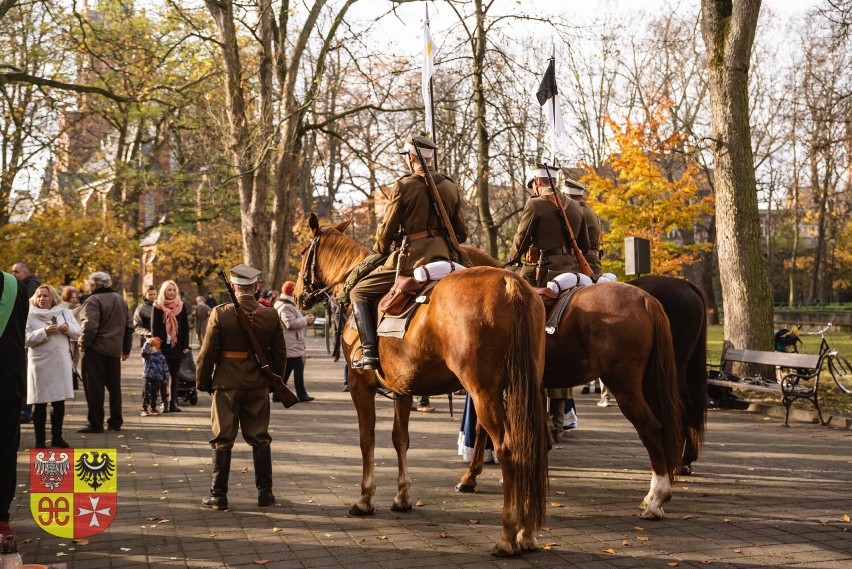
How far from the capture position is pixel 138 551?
6262mm

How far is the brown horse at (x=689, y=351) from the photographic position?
8.95 metres

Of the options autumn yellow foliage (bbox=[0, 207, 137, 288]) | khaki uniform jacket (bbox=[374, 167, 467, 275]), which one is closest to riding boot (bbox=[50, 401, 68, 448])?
khaki uniform jacket (bbox=[374, 167, 467, 275])

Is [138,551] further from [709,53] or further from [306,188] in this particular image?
[306,188]

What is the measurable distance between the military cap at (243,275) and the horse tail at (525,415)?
105 inches

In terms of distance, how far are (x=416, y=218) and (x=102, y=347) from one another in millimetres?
6982

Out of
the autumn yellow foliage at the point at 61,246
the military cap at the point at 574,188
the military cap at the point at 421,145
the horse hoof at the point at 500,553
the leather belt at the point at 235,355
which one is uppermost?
the autumn yellow foliage at the point at 61,246

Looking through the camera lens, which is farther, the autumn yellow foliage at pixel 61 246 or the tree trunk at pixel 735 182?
the autumn yellow foliage at pixel 61 246

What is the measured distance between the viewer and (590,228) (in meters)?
10.1

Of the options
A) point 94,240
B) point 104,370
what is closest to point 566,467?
point 104,370

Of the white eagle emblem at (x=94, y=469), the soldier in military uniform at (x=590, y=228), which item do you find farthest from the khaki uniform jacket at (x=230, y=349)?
the soldier in military uniform at (x=590, y=228)

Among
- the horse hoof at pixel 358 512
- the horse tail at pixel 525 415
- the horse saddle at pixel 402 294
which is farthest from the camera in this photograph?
the horse hoof at pixel 358 512

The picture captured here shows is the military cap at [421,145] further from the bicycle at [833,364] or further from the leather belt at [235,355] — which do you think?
the bicycle at [833,364]

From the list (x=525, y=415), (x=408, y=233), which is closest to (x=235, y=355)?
(x=408, y=233)

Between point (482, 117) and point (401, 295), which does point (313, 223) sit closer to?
point (401, 295)
